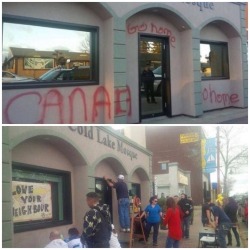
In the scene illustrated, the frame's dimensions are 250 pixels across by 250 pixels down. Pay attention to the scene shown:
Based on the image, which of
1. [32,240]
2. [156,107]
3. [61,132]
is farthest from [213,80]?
[32,240]

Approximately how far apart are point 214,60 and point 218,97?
0.85 m

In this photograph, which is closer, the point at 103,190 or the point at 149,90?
the point at 103,190

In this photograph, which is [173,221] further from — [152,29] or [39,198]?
[152,29]

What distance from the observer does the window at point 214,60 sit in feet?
26.4

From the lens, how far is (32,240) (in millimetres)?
4254

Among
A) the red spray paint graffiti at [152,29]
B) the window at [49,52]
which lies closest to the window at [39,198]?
the window at [49,52]

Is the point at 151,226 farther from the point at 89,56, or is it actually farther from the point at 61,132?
the point at 89,56

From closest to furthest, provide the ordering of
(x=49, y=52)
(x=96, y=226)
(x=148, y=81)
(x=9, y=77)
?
(x=96, y=226) < (x=9, y=77) < (x=49, y=52) < (x=148, y=81)

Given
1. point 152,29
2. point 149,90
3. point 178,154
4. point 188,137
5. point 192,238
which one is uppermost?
point 152,29

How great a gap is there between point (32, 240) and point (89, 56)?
313 cm

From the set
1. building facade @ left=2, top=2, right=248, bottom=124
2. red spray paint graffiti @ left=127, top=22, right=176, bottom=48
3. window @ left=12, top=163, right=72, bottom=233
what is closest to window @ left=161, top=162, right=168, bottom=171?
window @ left=12, top=163, right=72, bottom=233

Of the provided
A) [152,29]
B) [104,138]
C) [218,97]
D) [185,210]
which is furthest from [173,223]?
[218,97]

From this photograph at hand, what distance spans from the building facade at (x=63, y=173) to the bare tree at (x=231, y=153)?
931 mm

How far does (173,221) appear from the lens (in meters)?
4.61
